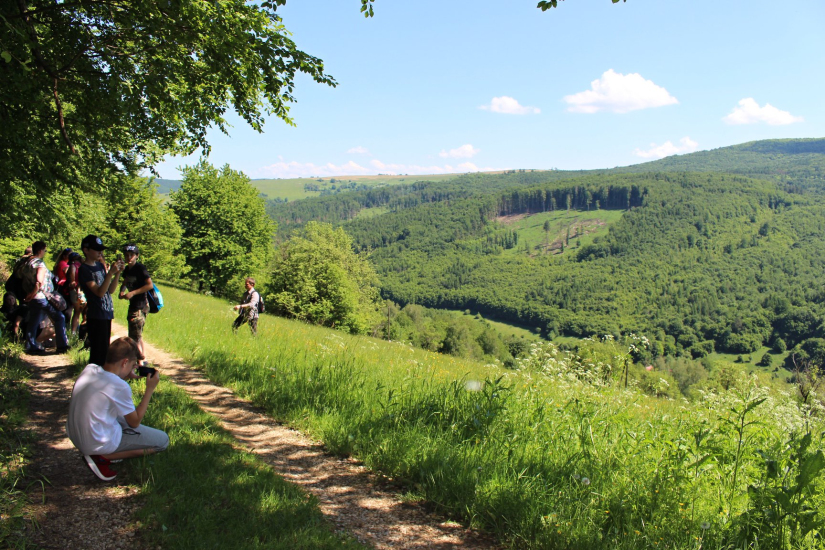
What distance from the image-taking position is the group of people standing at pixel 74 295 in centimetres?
623

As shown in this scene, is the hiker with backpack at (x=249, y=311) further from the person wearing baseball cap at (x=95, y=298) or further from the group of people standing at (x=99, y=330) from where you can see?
the person wearing baseball cap at (x=95, y=298)

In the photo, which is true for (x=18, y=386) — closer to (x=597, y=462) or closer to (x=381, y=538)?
(x=381, y=538)

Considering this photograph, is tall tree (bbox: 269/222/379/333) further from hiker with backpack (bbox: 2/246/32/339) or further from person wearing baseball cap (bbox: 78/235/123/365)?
person wearing baseball cap (bbox: 78/235/123/365)

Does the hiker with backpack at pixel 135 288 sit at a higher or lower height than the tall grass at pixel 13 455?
higher

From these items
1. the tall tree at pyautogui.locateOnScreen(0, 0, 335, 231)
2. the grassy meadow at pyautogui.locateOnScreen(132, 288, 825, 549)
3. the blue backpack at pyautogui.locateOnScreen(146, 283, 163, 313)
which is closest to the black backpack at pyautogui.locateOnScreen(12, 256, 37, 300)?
the tall tree at pyautogui.locateOnScreen(0, 0, 335, 231)

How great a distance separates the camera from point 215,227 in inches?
1507

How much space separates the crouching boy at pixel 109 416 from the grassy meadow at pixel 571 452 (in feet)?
6.41

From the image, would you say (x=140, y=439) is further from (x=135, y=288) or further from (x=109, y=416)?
(x=135, y=288)

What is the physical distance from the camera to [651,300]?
564 ft

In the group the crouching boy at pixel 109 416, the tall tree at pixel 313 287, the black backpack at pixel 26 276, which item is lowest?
the tall tree at pixel 313 287

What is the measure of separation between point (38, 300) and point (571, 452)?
860 cm

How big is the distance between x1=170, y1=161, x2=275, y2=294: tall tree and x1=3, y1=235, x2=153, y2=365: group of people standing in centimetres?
2955

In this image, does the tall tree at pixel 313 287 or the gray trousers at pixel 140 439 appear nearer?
the gray trousers at pixel 140 439

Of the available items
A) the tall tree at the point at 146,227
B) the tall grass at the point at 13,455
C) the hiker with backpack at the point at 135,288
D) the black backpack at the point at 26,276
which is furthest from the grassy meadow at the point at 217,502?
the tall tree at the point at 146,227
